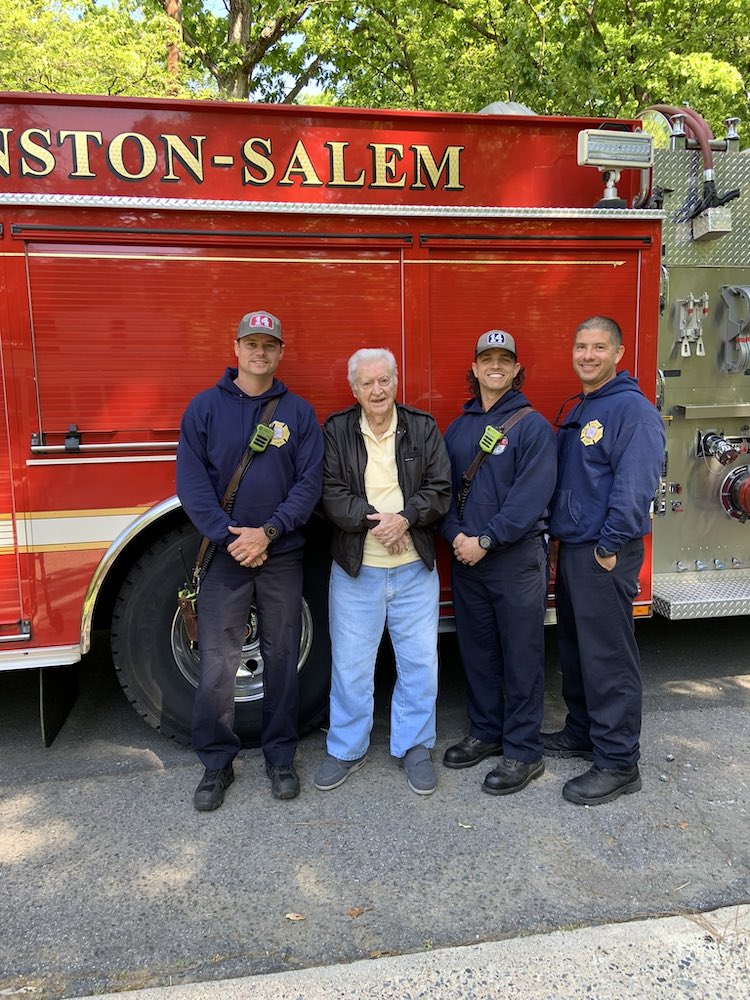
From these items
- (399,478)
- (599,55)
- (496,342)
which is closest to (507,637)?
(399,478)

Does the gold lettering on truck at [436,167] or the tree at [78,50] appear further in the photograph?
the tree at [78,50]

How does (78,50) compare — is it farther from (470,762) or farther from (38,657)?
(470,762)

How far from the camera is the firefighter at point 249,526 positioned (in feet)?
9.96

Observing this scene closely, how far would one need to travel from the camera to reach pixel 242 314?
11.0 feet

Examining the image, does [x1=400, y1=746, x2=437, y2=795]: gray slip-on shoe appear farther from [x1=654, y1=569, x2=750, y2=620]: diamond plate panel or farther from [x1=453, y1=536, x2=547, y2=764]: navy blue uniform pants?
[x1=654, y1=569, x2=750, y2=620]: diamond plate panel

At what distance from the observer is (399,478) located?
3164mm

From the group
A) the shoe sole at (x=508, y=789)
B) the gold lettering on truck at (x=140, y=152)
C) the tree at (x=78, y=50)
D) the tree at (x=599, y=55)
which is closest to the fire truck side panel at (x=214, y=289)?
the gold lettering on truck at (x=140, y=152)

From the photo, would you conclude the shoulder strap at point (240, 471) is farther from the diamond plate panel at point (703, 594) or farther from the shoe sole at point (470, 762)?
the diamond plate panel at point (703, 594)

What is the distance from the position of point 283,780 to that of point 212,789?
0.97 feet

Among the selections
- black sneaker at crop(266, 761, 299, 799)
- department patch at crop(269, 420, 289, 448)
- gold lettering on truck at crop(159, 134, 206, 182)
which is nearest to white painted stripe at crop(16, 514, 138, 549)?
department patch at crop(269, 420, 289, 448)

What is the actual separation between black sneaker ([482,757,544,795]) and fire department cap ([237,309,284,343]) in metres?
2.05

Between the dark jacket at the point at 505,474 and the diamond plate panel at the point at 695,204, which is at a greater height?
the diamond plate panel at the point at 695,204

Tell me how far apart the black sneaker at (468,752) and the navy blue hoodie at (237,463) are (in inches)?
48.1

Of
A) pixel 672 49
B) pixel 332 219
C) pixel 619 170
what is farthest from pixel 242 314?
pixel 672 49
